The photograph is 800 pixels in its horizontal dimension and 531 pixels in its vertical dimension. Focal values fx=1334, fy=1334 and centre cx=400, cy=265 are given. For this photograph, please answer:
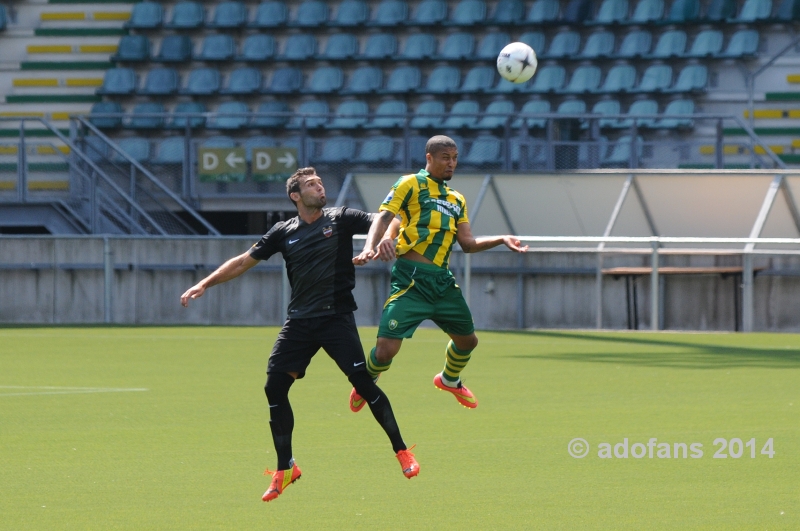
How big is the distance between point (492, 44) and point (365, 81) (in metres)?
2.84

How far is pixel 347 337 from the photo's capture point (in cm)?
746

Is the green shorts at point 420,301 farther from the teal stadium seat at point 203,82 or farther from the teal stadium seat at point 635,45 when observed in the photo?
the teal stadium seat at point 203,82

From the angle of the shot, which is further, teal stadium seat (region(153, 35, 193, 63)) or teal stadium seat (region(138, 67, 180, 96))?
teal stadium seat (region(153, 35, 193, 63))

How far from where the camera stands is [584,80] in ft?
90.0

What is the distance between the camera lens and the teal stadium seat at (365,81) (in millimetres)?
28453

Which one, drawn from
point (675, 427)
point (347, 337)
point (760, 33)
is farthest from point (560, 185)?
point (347, 337)

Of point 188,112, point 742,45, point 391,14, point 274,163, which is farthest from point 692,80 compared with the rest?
point 188,112

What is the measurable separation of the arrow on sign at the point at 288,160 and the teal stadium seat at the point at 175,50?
762cm

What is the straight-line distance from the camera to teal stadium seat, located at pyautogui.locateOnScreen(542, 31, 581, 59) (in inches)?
1101

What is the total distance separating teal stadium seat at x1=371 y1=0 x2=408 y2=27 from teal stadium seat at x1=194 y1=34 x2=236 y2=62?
3246 millimetres

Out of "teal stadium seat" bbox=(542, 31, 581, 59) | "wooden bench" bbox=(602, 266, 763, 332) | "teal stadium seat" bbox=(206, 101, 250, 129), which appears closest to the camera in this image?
"wooden bench" bbox=(602, 266, 763, 332)

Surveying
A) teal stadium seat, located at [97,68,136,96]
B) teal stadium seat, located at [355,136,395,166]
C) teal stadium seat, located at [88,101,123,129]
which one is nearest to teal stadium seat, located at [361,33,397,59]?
teal stadium seat, located at [355,136,395,166]

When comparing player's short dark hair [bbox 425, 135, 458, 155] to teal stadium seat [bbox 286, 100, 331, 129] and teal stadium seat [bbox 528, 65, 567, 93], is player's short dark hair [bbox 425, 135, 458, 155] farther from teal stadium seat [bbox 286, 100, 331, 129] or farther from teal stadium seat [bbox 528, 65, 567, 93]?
teal stadium seat [bbox 528, 65, 567, 93]

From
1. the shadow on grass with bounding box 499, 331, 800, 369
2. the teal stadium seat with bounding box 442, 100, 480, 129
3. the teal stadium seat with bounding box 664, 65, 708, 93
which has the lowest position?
the shadow on grass with bounding box 499, 331, 800, 369
